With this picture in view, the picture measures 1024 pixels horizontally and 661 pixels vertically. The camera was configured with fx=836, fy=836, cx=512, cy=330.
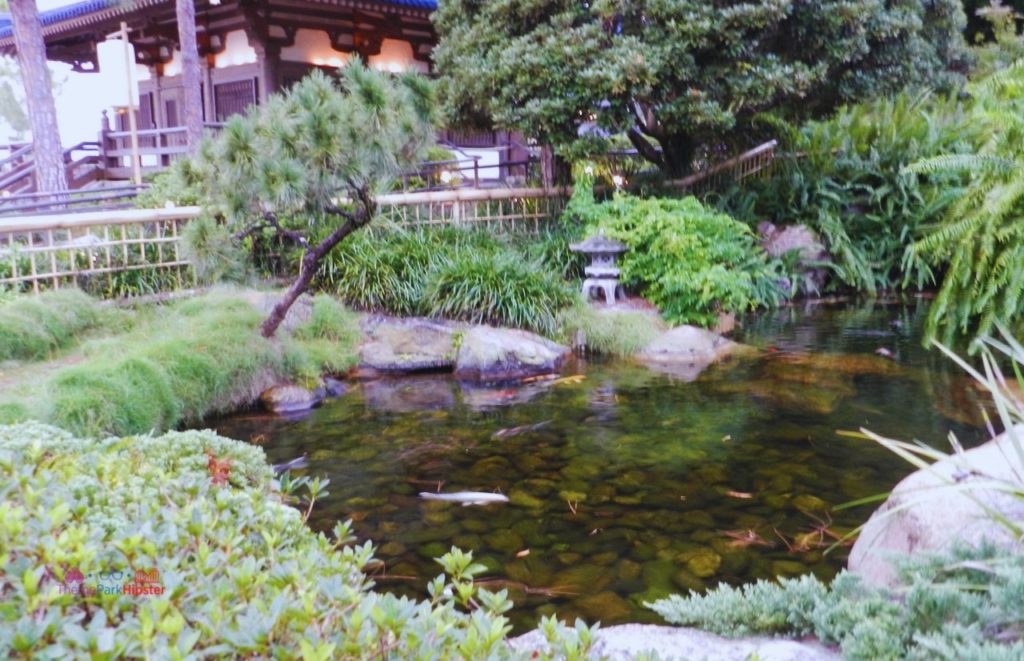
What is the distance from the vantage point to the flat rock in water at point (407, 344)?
8.17m

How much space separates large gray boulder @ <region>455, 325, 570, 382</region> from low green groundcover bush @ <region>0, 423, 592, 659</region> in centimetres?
567

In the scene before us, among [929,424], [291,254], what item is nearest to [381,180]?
[291,254]

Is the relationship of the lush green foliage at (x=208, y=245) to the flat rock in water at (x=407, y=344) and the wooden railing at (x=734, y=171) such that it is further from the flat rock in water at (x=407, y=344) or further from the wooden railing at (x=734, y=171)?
the wooden railing at (x=734, y=171)

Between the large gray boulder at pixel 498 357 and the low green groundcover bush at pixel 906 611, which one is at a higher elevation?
the low green groundcover bush at pixel 906 611

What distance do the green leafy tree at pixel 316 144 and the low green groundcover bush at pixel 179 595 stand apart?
407 cm

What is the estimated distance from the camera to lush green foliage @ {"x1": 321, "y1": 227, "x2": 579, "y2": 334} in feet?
28.6

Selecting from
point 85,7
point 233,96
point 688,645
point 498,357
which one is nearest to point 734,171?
point 498,357

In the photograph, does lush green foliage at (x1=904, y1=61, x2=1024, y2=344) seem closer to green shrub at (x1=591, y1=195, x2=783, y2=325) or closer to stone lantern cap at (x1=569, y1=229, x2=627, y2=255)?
green shrub at (x1=591, y1=195, x2=783, y2=325)

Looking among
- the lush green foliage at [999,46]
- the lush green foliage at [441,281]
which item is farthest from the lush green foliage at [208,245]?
the lush green foliage at [999,46]

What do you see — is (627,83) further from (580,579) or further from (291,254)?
(580,579)

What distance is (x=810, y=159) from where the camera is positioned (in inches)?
498

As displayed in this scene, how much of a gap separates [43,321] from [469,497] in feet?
14.5

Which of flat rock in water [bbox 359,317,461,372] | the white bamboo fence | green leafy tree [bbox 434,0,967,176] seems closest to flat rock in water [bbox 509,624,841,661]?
flat rock in water [bbox 359,317,461,372]

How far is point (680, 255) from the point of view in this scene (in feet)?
30.6
